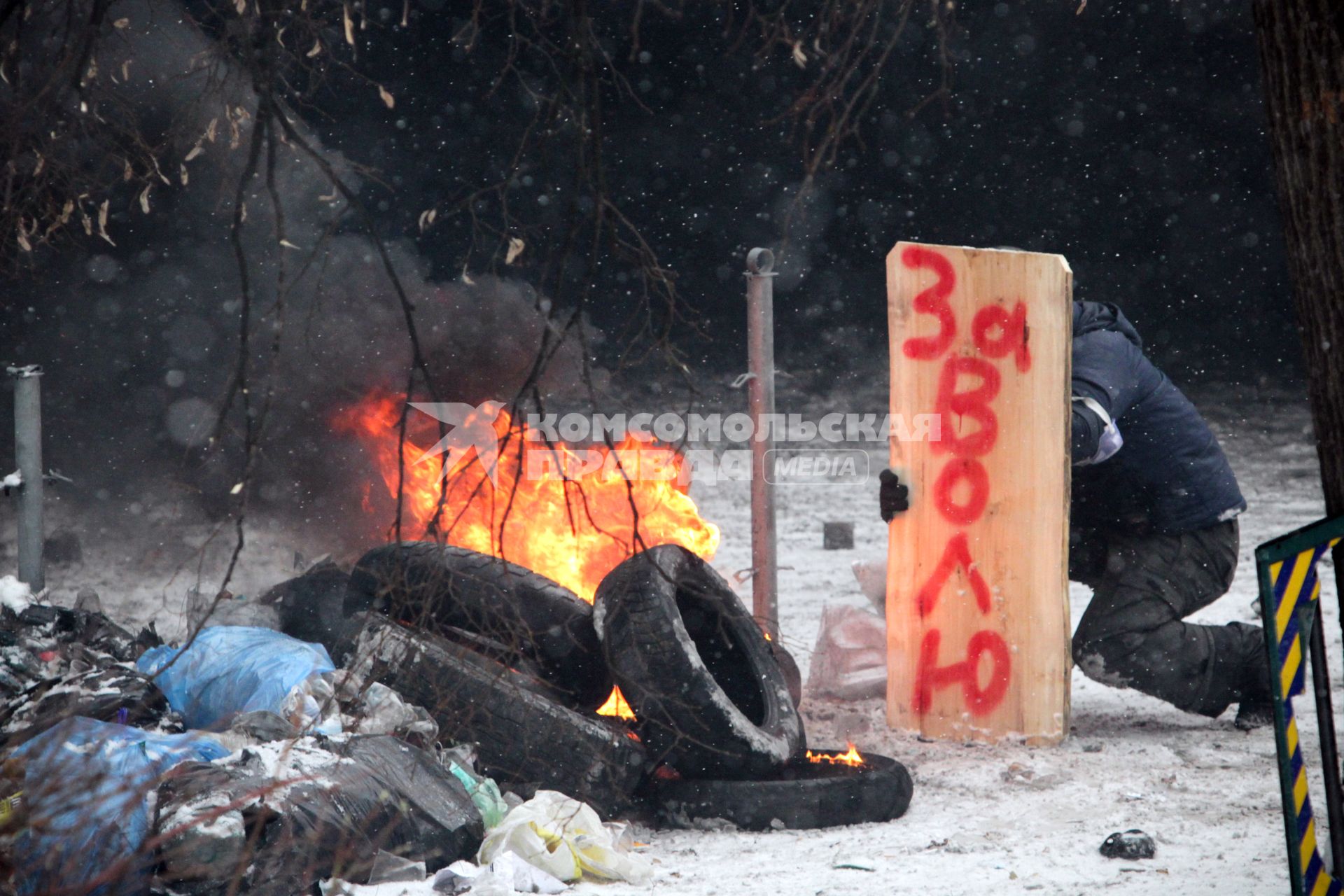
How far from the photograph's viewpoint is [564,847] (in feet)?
10.0

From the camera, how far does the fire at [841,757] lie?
388 cm

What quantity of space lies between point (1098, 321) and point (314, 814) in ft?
10.9

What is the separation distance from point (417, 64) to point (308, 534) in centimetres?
388

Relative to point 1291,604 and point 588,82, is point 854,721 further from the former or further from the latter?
point 588,82

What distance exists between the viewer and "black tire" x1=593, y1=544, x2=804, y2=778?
12.0 feet

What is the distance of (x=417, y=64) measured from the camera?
9.47 m

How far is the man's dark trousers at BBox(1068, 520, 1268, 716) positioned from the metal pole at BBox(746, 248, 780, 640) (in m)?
1.38

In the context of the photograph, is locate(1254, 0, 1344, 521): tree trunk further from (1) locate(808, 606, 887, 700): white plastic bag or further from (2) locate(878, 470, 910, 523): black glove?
(1) locate(808, 606, 887, 700): white plastic bag

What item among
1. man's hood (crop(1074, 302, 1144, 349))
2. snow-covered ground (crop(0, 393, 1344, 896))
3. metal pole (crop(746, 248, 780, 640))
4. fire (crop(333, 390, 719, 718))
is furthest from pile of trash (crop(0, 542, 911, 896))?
man's hood (crop(1074, 302, 1144, 349))

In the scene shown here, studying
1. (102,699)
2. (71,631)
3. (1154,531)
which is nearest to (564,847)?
(102,699)

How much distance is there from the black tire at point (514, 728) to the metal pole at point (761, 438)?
173 cm

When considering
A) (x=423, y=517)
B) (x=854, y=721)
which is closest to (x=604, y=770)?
(x=854, y=721)

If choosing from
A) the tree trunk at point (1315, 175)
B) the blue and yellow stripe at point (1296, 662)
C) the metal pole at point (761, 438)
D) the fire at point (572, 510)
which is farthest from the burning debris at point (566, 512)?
the tree trunk at point (1315, 175)

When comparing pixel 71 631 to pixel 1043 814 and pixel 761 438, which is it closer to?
pixel 761 438
